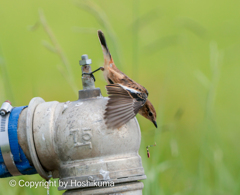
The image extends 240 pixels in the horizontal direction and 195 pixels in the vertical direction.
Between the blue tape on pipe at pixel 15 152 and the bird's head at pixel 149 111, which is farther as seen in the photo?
the bird's head at pixel 149 111

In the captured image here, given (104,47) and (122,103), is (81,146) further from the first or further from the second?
(104,47)

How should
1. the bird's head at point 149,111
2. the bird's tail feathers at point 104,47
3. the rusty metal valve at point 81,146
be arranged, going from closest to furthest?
the rusty metal valve at point 81,146, the bird's tail feathers at point 104,47, the bird's head at point 149,111

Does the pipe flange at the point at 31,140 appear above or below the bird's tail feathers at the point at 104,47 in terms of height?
below

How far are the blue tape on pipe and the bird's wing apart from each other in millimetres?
502

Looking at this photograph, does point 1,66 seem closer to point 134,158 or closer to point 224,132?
point 134,158

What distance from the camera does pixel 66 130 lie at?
1.85 m

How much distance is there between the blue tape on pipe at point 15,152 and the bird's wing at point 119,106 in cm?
50

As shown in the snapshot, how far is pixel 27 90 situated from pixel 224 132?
2.62 m

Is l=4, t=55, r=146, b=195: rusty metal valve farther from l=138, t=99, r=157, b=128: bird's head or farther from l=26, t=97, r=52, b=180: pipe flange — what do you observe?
l=138, t=99, r=157, b=128: bird's head

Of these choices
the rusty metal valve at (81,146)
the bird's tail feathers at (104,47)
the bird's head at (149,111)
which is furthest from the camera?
the bird's head at (149,111)

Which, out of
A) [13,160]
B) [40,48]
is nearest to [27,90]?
[40,48]

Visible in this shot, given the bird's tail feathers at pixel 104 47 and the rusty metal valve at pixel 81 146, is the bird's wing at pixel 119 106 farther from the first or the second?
the bird's tail feathers at pixel 104 47

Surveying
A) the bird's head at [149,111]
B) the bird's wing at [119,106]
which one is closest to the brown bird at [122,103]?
the bird's wing at [119,106]

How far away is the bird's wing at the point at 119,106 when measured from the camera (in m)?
1.85
